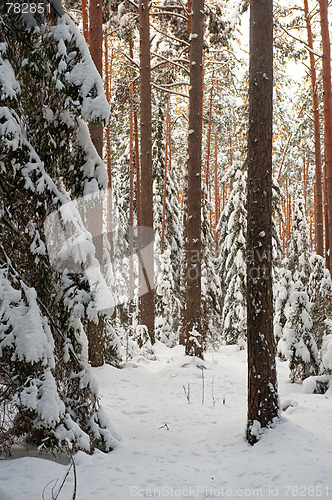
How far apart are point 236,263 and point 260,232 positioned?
10797 millimetres

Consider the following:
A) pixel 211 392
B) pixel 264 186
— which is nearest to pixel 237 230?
pixel 211 392

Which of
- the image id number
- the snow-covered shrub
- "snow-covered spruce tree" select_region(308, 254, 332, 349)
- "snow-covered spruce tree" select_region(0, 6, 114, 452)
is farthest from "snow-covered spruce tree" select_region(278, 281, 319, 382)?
the snow-covered shrub

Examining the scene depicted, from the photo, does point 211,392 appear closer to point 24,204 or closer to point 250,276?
point 250,276

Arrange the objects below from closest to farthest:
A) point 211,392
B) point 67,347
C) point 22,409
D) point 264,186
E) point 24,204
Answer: point 22,409 → point 24,204 → point 67,347 → point 264,186 → point 211,392

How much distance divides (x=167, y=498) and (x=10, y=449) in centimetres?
197

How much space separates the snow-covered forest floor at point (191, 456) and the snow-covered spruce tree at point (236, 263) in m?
8.00

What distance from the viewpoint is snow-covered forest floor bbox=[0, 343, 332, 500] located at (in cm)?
432

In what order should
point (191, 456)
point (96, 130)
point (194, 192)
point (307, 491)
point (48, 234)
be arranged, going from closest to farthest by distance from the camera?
1. point (307, 491)
2. point (48, 234)
3. point (191, 456)
4. point (96, 130)
5. point (194, 192)

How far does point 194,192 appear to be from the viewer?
10867mm

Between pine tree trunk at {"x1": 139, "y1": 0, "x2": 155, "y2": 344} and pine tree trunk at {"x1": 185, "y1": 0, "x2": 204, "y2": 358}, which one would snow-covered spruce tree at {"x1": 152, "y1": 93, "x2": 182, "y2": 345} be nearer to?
pine tree trunk at {"x1": 139, "y1": 0, "x2": 155, "y2": 344}

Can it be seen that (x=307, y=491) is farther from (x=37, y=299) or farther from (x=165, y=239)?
(x=165, y=239)

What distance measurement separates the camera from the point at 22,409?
405 centimetres

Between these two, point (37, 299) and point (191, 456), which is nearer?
point (37, 299)

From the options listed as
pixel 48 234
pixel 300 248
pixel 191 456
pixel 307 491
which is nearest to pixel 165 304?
pixel 300 248
